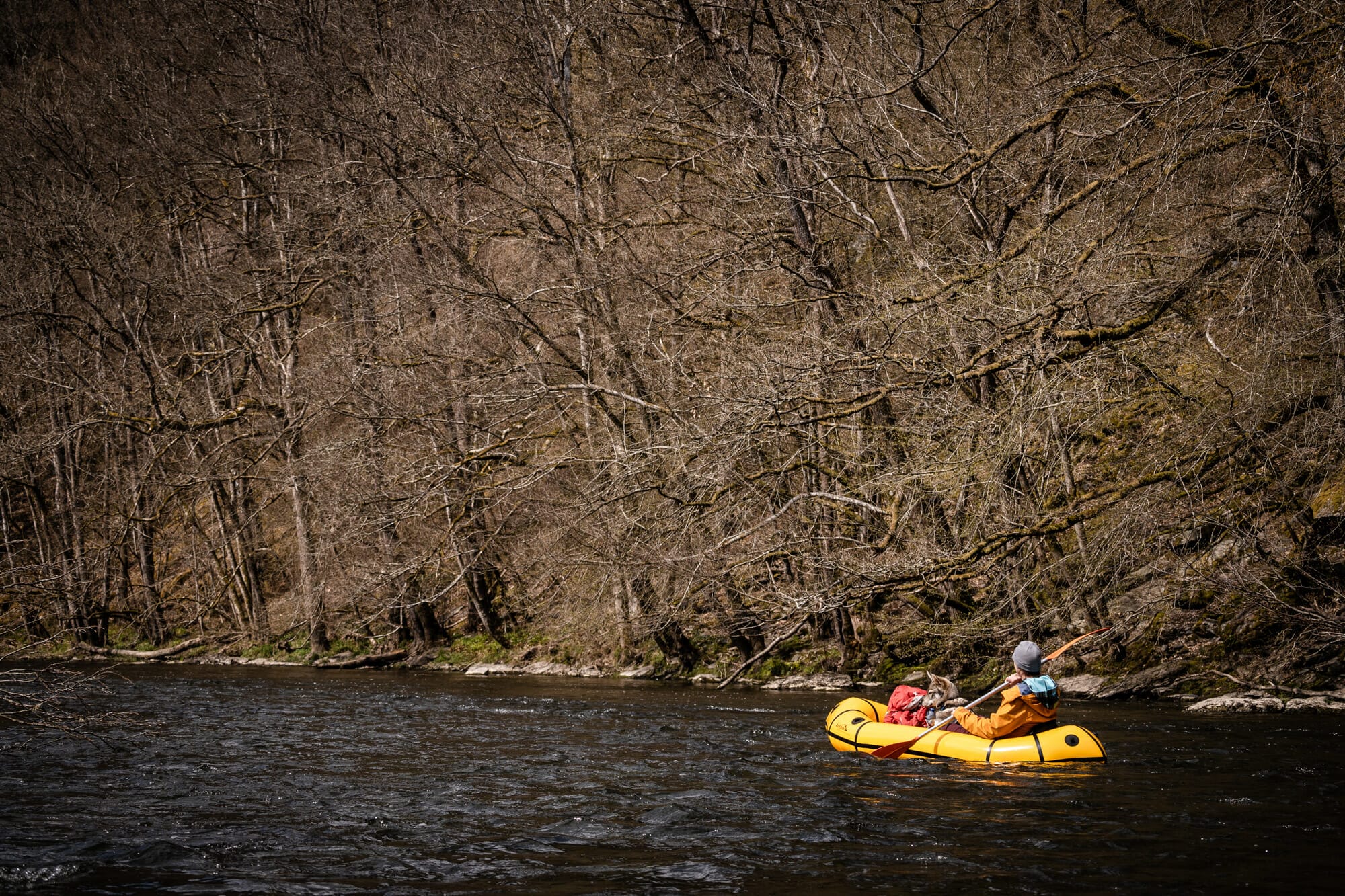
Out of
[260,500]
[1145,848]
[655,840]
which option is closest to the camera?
[1145,848]

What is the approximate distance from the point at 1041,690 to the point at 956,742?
0.78m

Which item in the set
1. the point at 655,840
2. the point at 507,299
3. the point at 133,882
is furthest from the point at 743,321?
the point at 133,882

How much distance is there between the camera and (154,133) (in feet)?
71.6

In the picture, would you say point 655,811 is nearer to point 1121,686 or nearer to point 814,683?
point 1121,686

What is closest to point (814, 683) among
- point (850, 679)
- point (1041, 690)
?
point (850, 679)

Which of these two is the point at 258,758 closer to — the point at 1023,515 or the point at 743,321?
the point at 1023,515

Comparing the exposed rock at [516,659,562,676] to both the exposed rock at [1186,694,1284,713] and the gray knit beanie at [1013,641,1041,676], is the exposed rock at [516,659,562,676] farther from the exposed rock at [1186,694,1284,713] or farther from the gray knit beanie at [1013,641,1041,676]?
the gray knit beanie at [1013,641,1041,676]

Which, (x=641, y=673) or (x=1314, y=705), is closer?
(x=1314, y=705)

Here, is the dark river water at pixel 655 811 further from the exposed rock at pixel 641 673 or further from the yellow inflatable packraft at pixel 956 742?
the exposed rock at pixel 641 673

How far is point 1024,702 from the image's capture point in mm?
8461

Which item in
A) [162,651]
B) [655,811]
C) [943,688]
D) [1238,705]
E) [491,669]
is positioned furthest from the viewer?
[162,651]

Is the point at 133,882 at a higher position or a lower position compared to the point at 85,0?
lower

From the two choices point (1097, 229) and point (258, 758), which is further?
point (1097, 229)

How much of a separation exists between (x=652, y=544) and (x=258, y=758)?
5.81m
